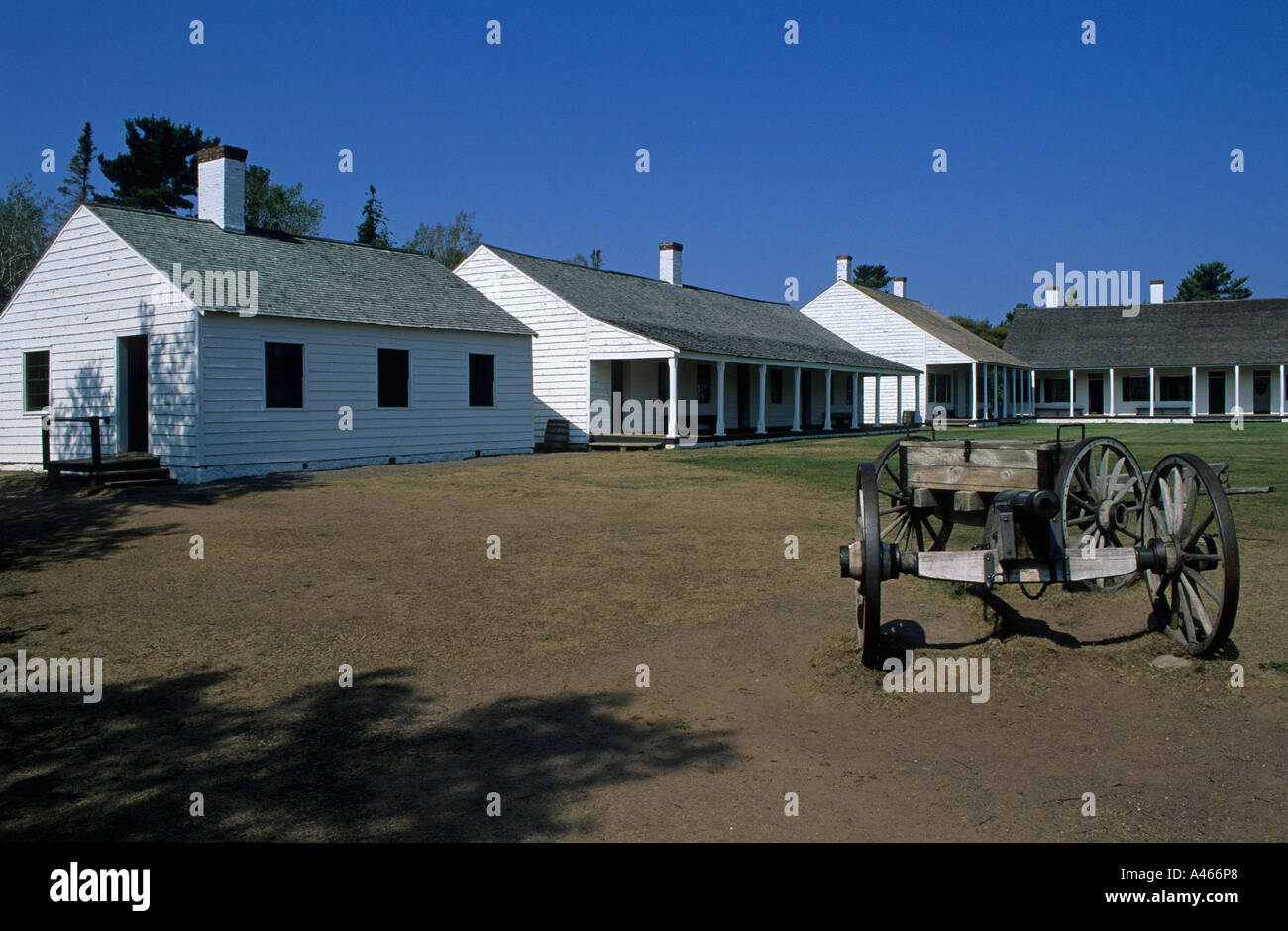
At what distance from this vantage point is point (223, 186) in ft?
71.2

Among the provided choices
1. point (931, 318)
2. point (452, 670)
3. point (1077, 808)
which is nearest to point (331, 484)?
point (452, 670)

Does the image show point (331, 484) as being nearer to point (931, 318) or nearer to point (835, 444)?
point (835, 444)

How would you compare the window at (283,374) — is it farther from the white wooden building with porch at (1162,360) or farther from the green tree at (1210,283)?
the green tree at (1210,283)

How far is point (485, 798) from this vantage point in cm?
464

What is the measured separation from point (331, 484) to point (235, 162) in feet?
29.2

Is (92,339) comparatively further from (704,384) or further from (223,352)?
(704,384)

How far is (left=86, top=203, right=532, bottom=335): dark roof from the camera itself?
1966cm

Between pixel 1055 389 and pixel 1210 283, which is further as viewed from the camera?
pixel 1210 283

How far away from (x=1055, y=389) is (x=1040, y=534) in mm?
54413

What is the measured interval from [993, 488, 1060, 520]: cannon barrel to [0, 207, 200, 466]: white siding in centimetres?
1587

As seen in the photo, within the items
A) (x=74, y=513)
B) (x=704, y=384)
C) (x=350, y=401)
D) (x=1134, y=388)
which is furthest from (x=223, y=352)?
(x=1134, y=388)

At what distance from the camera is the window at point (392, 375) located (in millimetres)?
21922

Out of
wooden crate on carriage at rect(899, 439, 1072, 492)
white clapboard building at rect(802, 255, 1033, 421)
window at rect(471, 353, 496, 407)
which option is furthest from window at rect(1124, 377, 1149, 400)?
wooden crate on carriage at rect(899, 439, 1072, 492)

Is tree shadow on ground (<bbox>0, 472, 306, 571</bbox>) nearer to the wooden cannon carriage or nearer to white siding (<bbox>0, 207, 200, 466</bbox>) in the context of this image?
white siding (<bbox>0, 207, 200, 466</bbox>)
